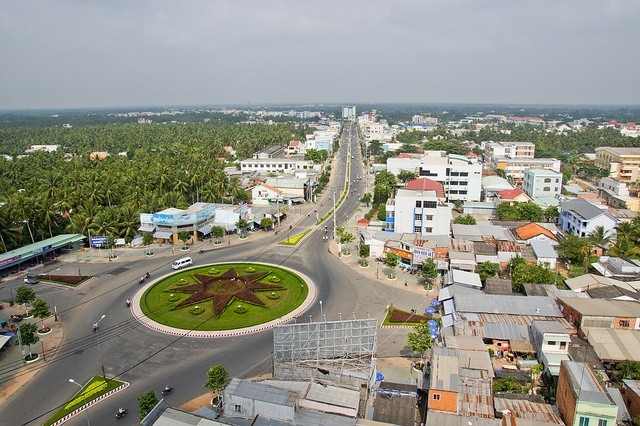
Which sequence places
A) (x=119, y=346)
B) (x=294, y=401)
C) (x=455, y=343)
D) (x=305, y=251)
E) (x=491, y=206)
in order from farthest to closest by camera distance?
(x=491, y=206)
(x=305, y=251)
(x=119, y=346)
(x=455, y=343)
(x=294, y=401)

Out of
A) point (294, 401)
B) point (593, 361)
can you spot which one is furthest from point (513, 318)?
point (294, 401)

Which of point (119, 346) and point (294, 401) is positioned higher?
point (294, 401)

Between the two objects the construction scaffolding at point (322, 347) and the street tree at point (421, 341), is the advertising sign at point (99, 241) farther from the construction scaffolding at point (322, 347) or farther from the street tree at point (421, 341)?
the street tree at point (421, 341)

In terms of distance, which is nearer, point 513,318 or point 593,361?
point 593,361

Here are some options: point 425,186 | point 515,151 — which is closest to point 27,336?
point 425,186

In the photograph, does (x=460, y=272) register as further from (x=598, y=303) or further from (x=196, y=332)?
(x=196, y=332)

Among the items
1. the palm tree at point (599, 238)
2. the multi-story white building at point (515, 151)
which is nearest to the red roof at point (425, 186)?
the palm tree at point (599, 238)

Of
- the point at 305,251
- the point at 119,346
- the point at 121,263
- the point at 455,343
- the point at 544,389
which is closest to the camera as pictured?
the point at 544,389
